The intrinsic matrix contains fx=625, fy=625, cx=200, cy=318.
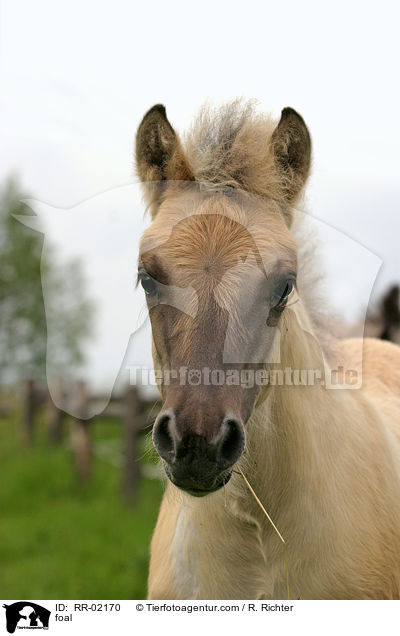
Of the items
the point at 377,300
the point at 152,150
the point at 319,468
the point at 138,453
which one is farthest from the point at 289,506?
the point at 138,453

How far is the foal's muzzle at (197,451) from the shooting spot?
2123mm

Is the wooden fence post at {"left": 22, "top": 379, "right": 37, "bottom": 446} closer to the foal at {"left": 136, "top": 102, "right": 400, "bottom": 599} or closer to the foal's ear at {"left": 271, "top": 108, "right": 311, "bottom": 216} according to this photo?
the foal at {"left": 136, "top": 102, "right": 400, "bottom": 599}

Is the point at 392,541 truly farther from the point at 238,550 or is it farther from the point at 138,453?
the point at 138,453

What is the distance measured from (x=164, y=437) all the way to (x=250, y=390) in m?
0.42

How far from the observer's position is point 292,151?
2779mm

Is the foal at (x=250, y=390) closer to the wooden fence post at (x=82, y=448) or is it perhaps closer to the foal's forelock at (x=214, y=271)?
the foal's forelock at (x=214, y=271)

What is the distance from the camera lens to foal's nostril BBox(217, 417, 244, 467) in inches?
85.5

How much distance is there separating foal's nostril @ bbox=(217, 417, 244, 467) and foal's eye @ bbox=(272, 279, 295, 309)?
55cm

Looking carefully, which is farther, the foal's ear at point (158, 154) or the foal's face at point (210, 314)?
the foal's ear at point (158, 154)

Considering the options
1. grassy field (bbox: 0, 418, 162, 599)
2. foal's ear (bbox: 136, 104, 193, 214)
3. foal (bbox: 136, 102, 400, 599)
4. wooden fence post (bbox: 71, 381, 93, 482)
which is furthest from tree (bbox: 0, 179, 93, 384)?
grassy field (bbox: 0, 418, 162, 599)

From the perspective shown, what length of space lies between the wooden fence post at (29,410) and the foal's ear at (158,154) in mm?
11167

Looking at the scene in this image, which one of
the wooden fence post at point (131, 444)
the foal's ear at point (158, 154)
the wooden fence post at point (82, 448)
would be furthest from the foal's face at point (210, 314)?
the wooden fence post at point (82, 448)
